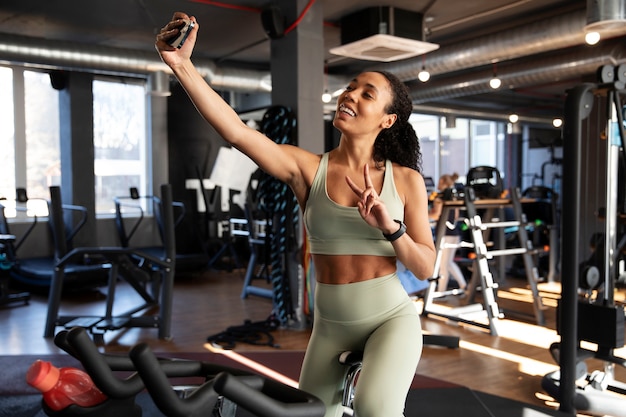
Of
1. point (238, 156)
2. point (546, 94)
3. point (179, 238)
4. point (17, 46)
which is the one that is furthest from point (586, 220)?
point (17, 46)

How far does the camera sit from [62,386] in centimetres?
96

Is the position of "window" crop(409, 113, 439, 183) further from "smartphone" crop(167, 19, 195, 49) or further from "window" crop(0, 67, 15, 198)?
"smartphone" crop(167, 19, 195, 49)

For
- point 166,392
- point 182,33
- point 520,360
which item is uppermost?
point 182,33

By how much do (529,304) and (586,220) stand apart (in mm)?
2963

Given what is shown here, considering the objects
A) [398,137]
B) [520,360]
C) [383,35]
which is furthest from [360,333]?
[383,35]

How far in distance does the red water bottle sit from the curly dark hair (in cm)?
114

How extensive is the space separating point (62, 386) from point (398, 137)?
1.30 m

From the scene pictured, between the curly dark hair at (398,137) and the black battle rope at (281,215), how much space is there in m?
3.56

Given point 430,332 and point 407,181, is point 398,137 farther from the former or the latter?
point 430,332

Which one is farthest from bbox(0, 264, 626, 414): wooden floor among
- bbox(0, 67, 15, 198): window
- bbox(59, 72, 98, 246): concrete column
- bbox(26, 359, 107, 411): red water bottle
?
bbox(26, 359, 107, 411): red water bottle

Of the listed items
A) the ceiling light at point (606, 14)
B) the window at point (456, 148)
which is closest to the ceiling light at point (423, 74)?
the ceiling light at point (606, 14)

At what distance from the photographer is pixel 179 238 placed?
9258 millimetres

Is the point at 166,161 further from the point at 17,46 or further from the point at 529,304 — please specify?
the point at 529,304

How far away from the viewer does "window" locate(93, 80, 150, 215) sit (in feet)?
30.5
